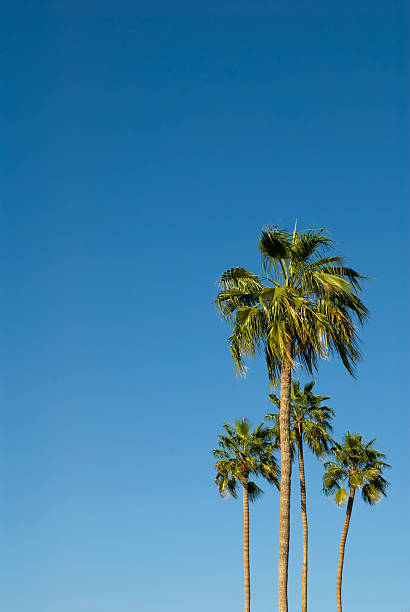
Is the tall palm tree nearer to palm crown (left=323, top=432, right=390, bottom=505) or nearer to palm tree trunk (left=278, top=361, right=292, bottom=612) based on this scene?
palm tree trunk (left=278, top=361, right=292, bottom=612)

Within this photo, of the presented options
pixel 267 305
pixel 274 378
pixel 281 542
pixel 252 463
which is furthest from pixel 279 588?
pixel 252 463

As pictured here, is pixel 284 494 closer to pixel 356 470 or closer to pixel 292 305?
pixel 292 305

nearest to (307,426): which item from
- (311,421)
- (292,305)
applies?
(311,421)

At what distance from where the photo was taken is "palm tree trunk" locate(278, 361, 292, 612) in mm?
20344

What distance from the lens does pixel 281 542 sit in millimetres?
20766

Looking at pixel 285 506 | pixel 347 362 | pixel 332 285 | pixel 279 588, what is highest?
pixel 332 285

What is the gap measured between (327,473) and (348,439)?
243 centimetres

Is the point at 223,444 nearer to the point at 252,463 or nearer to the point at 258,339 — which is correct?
the point at 252,463

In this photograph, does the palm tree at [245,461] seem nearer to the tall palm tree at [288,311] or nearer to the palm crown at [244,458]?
the palm crown at [244,458]

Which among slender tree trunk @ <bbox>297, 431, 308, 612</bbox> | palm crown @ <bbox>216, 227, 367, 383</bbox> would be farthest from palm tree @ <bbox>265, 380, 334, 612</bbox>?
palm crown @ <bbox>216, 227, 367, 383</bbox>

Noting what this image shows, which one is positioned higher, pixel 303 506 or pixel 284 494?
pixel 303 506

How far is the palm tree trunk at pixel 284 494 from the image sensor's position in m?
20.3

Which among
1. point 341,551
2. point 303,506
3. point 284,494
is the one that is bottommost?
point 284,494

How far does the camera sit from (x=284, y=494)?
20.9m
